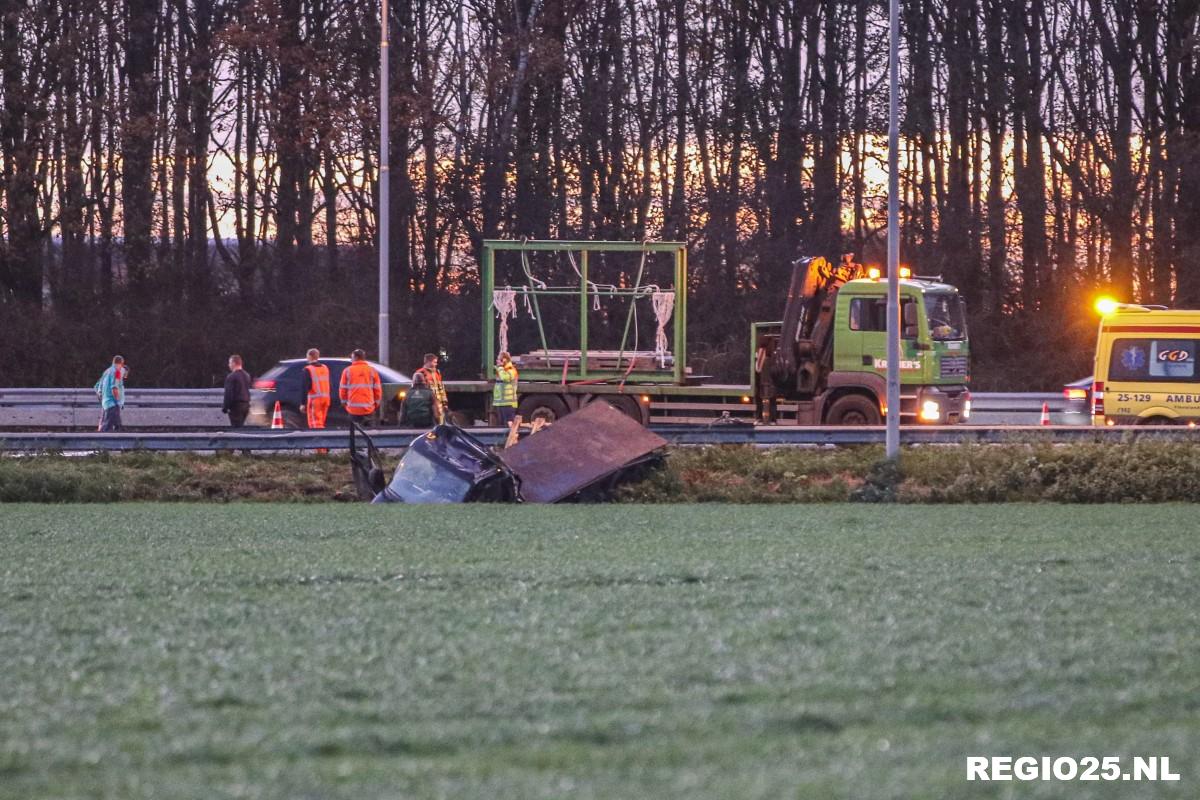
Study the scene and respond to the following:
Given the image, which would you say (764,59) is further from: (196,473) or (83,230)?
(196,473)

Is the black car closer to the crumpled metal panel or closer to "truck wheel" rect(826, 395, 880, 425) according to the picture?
"truck wheel" rect(826, 395, 880, 425)

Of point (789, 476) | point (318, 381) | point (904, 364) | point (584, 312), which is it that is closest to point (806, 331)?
point (904, 364)

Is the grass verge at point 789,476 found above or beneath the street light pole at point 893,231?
beneath

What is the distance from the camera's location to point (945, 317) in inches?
1039

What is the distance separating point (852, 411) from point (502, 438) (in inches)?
314

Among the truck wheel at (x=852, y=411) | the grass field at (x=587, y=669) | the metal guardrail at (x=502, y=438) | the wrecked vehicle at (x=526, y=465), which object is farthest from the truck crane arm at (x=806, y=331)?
the grass field at (x=587, y=669)

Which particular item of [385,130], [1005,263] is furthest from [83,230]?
[1005,263]

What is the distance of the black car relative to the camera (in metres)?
27.1

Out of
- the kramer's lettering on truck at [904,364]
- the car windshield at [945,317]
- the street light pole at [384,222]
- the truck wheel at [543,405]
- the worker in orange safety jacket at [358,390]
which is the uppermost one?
the street light pole at [384,222]

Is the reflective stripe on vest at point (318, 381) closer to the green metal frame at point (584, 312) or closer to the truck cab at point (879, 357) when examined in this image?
the green metal frame at point (584, 312)

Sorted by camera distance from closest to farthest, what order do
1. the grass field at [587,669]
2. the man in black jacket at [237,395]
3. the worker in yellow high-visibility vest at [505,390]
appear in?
the grass field at [587,669] → the worker in yellow high-visibility vest at [505,390] → the man in black jacket at [237,395]

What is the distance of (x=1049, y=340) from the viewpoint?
4081cm

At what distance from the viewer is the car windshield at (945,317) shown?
26.1 m

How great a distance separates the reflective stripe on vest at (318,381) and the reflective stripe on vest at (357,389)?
854mm
